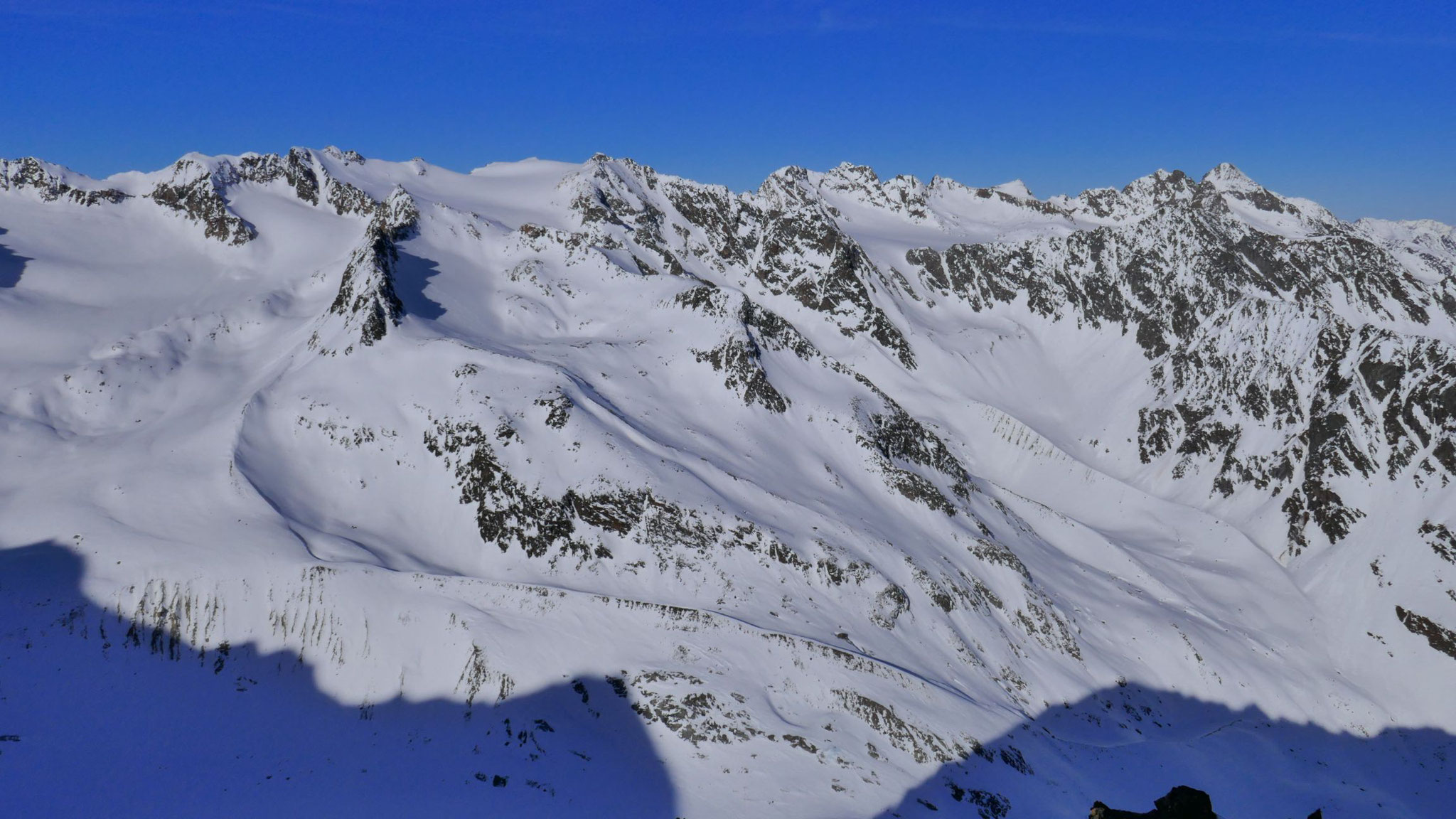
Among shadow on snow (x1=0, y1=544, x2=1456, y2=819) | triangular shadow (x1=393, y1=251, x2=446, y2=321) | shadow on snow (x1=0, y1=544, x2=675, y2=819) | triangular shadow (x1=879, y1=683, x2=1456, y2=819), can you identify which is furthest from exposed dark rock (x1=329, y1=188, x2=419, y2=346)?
triangular shadow (x1=879, y1=683, x2=1456, y2=819)

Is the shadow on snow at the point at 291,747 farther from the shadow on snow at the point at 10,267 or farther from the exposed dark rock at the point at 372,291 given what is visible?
the shadow on snow at the point at 10,267

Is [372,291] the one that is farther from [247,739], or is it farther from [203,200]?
[203,200]

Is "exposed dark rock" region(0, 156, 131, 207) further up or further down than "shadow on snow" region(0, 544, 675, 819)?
further up

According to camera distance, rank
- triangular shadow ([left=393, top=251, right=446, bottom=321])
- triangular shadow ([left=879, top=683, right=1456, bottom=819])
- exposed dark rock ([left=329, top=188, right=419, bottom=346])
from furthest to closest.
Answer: triangular shadow ([left=393, top=251, right=446, bottom=321]) → exposed dark rock ([left=329, top=188, right=419, bottom=346]) → triangular shadow ([left=879, top=683, right=1456, bottom=819])

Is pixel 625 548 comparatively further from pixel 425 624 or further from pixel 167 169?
pixel 167 169

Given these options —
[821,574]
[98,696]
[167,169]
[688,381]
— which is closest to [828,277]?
[688,381]

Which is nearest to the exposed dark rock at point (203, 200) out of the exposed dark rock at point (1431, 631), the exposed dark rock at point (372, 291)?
the exposed dark rock at point (372, 291)

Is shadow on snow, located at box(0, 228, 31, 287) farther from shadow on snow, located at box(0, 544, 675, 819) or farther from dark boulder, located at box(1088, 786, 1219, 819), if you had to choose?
dark boulder, located at box(1088, 786, 1219, 819)

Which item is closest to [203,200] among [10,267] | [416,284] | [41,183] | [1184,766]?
[41,183]
